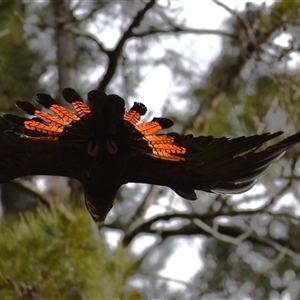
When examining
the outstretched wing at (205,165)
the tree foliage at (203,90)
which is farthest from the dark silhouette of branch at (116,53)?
the outstretched wing at (205,165)

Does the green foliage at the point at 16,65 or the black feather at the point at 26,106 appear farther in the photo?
the green foliage at the point at 16,65

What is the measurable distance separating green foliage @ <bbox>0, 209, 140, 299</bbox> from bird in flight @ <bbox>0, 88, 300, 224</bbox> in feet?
0.92

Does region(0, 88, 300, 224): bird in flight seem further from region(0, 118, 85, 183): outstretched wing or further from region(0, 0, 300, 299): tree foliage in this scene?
region(0, 0, 300, 299): tree foliage

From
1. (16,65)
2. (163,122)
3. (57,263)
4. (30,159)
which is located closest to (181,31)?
(16,65)

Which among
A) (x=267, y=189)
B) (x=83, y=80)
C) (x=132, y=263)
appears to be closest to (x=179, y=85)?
(x=83, y=80)

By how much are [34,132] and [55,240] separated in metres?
0.52

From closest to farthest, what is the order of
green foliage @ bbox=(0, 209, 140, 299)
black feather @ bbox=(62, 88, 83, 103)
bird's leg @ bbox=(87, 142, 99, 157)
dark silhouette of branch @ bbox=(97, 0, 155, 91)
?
black feather @ bbox=(62, 88, 83, 103) < bird's leg @ bbox=(87, 142, 99, 157) < green foliage @ bbox=(0, 209, 140, 299) < dark silhouette of branch @ bbox=(97, 0, 155, 91)

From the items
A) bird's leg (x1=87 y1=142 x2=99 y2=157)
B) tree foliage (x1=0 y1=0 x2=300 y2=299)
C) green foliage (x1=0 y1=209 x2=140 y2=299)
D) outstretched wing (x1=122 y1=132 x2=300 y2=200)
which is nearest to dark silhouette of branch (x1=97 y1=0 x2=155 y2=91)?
tree foliage (x1=0 y1=0 x2=300 y2=299)

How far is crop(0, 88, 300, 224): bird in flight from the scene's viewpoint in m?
1.50

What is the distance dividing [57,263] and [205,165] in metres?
0.50

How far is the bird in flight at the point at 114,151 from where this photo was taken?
1505 millimetres

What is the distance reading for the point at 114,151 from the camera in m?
1.57

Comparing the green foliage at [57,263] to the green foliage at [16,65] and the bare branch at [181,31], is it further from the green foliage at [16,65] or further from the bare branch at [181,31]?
the green foliage at [16,65]

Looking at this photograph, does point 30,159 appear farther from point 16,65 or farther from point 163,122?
point 16,65
